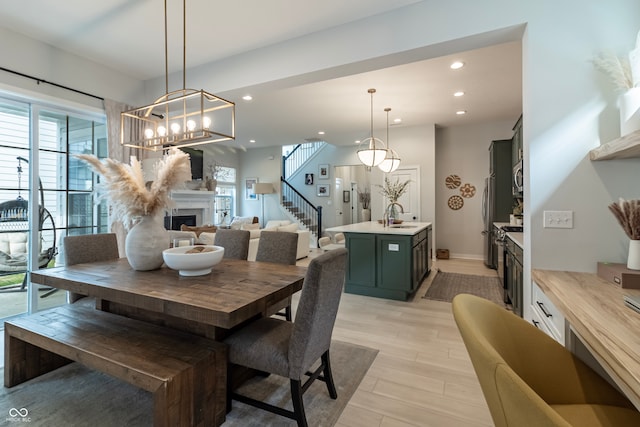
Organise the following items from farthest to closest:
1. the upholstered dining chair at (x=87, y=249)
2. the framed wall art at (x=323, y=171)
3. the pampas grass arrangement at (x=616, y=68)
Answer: the framed wall art at (x=323, y=171), the upholstered dining chair at (x=87, y=249), the pampas grass arrangement at (x=616, y=68)

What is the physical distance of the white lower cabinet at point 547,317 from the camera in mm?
1506

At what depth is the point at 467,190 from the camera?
685 cm

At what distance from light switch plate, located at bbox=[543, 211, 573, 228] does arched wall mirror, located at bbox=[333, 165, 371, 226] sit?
7.54 meters

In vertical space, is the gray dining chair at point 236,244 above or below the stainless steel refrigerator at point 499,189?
below

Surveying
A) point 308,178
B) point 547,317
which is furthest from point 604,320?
point 308,178

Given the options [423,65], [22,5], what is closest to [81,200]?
[22,5]

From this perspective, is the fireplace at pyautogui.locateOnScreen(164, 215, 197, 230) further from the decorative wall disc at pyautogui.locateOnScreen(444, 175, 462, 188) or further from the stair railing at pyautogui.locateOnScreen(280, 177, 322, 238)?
the decorative wall disc at pyautogui.locateOnScreen(444, 175, 462, 188)

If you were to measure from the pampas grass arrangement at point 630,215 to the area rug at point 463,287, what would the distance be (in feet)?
8.26

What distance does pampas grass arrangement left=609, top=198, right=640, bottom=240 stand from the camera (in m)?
1.49

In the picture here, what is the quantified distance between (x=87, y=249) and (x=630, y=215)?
3852mm

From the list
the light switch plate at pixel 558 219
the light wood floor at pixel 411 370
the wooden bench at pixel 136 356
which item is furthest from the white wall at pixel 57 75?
the light switch plate at pixel 558 219

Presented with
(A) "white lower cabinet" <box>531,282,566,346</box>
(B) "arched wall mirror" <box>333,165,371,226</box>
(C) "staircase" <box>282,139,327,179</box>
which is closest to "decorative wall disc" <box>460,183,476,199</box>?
(B) "arched wall mirror" <box>333,165,371,226</box>

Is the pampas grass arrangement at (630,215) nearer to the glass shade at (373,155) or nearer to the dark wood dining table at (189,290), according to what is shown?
the dark wood dining table at (189,290)

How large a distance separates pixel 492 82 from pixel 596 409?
437 cm
